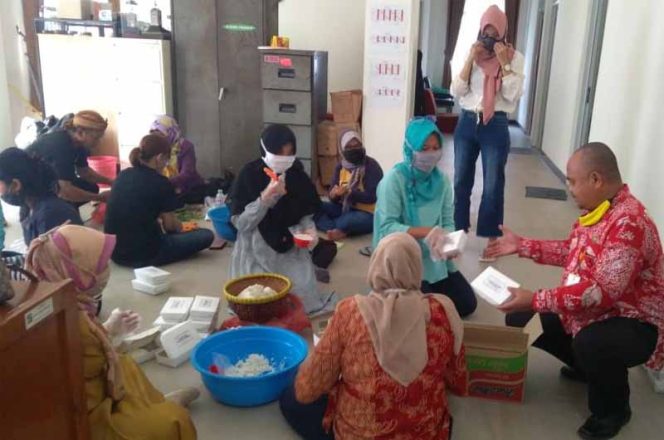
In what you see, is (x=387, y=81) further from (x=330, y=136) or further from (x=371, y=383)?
(x=371, y=383)

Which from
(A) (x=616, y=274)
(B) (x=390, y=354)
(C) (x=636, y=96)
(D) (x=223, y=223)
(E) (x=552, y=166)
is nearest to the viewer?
(B) (x=390, y=354)

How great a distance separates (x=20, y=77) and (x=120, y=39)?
1665 millimetres

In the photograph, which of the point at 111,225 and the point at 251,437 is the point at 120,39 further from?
the point at 251,437

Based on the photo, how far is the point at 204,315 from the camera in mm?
2861

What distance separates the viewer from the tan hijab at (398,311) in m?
1.60

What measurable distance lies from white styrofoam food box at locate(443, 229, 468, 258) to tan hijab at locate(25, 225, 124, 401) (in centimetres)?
140

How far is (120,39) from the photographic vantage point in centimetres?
555

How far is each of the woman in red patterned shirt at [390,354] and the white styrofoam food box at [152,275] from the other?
1827 mm

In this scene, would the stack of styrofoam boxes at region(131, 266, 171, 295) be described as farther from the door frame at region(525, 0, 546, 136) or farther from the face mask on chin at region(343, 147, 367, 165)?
the door frame at region(525, 0, 546, 136)

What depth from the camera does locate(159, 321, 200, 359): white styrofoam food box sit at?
8.47ft

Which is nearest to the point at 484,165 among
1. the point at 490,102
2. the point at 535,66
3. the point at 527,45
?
the point at 490,102

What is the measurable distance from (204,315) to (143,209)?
1.12 metres

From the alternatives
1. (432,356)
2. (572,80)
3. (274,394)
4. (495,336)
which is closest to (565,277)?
(495,336)

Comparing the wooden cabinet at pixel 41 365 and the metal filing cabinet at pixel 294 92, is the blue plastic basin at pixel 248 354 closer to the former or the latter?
the wooden cabinet at pixel 41 365
